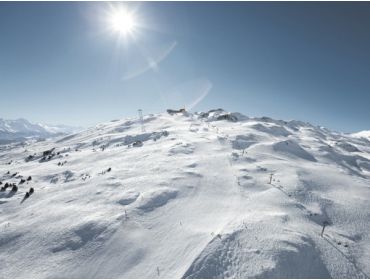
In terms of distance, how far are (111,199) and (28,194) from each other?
607 cm

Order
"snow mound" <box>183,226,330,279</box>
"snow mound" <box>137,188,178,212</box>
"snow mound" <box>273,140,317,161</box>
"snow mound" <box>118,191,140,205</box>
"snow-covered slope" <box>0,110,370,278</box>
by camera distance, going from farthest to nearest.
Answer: "snow mound" <box>273,140,317,161</box>
"snow mound" <box>118,191,140,205</box>
"snow mound" <box>137,188,178,212</box>
"snow-covered slope" <box>0,110,370,278</box>
"snow mound" <box>183,226,330,279</box>

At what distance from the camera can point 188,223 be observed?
404 inches

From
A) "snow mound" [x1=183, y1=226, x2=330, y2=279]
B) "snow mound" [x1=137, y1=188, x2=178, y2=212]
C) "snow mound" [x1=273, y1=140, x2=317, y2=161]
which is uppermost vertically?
"snow mound" [x1=273, y1=140, x2=317, y2=161]

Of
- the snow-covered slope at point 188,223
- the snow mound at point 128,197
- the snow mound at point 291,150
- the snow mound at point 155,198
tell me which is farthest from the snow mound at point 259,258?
the snow mound at point 291,150

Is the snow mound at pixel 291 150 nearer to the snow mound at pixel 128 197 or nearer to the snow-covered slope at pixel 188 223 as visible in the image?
the snow-covered slope at pixel 188 223

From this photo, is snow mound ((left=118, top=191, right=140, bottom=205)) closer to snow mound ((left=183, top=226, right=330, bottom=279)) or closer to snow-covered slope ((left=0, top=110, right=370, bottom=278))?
snow-covered slope ((left=0, top=110, right=370, bottom=278))

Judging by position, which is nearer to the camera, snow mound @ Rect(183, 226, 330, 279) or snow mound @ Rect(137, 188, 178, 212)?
snow mound @ Rect(183, 226, 330, 279)

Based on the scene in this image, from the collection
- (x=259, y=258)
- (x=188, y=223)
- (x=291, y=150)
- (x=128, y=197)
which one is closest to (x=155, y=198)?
(x=128, y=197)

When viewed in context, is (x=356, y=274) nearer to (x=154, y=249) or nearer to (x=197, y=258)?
(x=197, y=258)

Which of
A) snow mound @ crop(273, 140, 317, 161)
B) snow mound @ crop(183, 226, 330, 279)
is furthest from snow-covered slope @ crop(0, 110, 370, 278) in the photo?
snow mound @ crop(273, 140, 317, 161)

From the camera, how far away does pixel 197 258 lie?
313 inches

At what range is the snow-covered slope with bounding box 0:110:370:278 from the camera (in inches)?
311

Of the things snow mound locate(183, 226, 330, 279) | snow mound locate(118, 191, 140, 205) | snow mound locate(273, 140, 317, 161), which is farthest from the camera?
snow mound locate(273, 140, 317, 161)

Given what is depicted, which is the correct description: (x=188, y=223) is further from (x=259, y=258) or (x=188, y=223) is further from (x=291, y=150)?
(x=291, y=150)
